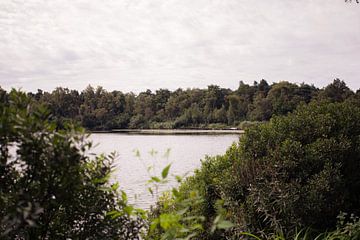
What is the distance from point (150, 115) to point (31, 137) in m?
104

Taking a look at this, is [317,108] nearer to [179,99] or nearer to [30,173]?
[30,173]

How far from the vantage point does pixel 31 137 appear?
5.85 ft

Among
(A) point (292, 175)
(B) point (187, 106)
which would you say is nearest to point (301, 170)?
(A) point (292, 175)

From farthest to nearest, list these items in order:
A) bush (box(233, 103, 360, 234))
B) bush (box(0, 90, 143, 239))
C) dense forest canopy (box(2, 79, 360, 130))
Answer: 1. dense forest canopy (box(2, 79, 360, 130))
2. bush (box(233, 103, 360, 234))
3. bush (box(0, 90, 143, 239))

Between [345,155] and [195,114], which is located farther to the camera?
[195,114]

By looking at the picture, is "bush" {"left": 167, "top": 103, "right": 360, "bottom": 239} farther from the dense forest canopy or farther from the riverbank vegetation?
the dense forest canopy

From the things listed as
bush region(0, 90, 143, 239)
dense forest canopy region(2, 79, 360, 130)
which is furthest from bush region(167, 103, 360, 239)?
dense forest canopy region(2, 79, 360, 130)

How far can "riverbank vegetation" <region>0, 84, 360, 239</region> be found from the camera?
181 centimetres

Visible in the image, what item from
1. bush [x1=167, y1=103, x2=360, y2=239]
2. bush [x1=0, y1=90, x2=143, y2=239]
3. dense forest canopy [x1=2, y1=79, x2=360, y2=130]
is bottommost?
bush [x1=167, y1=103, x2=360, y2=239]

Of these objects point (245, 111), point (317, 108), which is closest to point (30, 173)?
point (317, 108)

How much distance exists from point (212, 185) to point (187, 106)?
98.7 meters

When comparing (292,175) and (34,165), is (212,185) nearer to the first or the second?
(292,175)

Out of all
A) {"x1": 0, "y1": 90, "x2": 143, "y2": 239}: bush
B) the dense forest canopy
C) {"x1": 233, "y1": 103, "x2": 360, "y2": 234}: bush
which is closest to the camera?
{"x1": 0, "y1": 90, "x2": 143, "y2": 239}: bush

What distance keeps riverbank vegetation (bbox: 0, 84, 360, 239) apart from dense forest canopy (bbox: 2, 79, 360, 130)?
249ft
